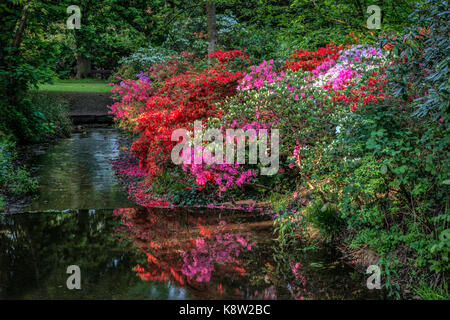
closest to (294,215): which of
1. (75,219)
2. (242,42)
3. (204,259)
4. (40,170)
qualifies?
(204,259)

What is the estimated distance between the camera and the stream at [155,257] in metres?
4.41

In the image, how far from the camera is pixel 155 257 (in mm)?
5383

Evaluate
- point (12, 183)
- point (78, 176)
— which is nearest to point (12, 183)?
point (12, 183)

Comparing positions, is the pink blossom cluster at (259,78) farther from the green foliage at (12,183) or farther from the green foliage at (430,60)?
the green foliage at (12,183)

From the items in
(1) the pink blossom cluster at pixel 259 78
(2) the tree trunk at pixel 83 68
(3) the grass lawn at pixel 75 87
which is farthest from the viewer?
(2) the tree trunk at pixel 83 68

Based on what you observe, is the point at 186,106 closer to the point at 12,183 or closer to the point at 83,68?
the point at 12,183

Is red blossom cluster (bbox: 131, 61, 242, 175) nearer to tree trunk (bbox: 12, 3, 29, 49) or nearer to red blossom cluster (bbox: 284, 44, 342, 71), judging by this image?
red blossom cluster (bbox: 284, 44, 342, 71)

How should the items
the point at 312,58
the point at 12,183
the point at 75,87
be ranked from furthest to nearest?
the point at 75,87 → the point at 312,58 → the point at 12,183

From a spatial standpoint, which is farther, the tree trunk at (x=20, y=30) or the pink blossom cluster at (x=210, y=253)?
the tree trunk at (x=20, y=30)

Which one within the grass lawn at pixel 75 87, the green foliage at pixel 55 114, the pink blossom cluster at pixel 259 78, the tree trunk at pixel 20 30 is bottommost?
the green foliage at pixel 55 114

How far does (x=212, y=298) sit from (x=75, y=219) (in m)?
3.78

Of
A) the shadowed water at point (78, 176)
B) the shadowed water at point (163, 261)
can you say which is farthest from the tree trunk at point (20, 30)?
the shadowed water at point (163, 261)

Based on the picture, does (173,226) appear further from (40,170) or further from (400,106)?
(40,170)
